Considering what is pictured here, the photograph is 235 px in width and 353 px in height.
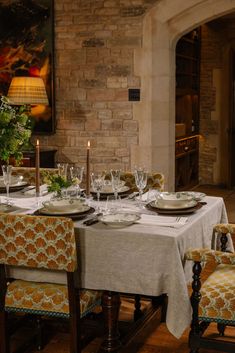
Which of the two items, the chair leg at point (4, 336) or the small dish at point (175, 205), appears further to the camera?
the small dish at point (175, 205)

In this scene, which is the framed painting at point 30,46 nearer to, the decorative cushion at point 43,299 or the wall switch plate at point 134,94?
the wall switch plate at point 134,94

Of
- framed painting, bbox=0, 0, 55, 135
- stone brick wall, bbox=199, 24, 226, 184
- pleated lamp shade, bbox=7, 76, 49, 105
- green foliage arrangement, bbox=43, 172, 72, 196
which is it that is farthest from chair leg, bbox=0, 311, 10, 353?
stone brick wall, bbox=199, 24, 226, 184

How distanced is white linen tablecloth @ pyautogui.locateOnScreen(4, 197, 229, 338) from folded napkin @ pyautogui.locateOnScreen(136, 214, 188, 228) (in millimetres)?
35

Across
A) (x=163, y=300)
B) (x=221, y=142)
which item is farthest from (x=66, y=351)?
(x=221, y=142)

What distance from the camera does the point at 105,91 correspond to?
6566 mm

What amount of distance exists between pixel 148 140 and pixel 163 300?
2975 millimetres

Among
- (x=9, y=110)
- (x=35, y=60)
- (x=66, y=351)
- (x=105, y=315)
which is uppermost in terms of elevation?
(x=35, y=60)

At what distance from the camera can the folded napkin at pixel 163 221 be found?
3.10 m

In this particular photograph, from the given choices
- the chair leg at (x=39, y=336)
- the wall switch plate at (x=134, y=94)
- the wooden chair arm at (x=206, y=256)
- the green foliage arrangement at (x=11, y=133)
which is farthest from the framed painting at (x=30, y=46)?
the wooden chair arm at (x=206, y=256)

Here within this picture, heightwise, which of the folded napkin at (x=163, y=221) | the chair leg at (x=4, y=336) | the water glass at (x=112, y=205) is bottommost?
the chair leg at (x=4, y=336)

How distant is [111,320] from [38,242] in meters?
0.65

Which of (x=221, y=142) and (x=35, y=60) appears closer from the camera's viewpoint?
(x=35, y=60)

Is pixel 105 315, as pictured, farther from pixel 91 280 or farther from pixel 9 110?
pixel 9 110

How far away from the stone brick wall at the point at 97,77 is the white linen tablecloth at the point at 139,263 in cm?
351
